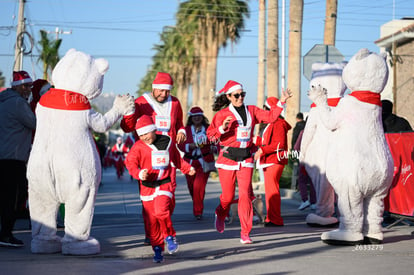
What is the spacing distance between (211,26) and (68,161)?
116ft

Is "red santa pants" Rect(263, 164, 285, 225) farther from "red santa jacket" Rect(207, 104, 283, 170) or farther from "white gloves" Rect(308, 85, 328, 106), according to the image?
"white gloves" Rect(308, 85, 328, 106)

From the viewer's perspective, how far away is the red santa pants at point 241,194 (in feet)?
28.2

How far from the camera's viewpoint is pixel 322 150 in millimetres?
10672

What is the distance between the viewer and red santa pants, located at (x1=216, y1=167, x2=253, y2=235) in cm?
859

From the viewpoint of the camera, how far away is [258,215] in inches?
442

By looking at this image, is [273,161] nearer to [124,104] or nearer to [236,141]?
[236,141]

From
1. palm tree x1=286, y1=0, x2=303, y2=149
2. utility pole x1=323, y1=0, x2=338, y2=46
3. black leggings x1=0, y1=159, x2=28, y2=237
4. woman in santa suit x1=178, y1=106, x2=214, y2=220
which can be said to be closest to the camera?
black leggings x1=0, y1=159, x2=28, y2=237

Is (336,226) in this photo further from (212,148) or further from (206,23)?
(206,23)

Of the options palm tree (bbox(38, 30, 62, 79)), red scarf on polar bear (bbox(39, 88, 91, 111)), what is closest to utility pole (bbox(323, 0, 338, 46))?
red scarf on polar bear (bbox(39, 88, 91, 111))

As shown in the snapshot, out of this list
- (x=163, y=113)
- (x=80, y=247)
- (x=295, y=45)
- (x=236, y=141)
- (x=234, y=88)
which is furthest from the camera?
(x=295, y=45)

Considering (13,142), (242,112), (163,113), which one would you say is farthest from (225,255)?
(13,142)

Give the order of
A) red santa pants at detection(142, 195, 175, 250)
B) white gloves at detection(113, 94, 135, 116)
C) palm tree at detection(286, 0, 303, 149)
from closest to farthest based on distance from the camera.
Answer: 1. red santa pants at detection(142, 195, 175, 250)
2. white gloves at detection(113, 94, 135, 116)
3. palm tree at detection(286, 0, 303, 149)

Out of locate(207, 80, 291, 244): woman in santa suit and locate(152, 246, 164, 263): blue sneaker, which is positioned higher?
locate(207, 80, 291, 244): woman in santa suit

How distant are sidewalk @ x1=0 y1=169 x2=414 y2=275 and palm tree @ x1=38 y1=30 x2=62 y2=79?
34687 mm
